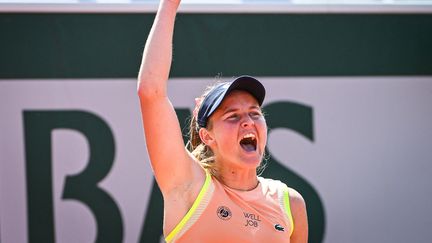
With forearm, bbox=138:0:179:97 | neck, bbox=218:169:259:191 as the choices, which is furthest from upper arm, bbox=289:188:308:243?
forearm, bbox=138:0:179:97

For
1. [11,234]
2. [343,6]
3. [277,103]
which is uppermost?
[343,6]

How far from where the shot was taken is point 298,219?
2275 millimetres

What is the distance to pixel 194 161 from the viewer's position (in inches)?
84.0

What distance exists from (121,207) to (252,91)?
1.38 m

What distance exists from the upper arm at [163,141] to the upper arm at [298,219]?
1.34ft

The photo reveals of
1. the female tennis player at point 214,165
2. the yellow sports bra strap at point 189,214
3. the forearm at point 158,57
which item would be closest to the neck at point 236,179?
the female tennis player at point 214,165

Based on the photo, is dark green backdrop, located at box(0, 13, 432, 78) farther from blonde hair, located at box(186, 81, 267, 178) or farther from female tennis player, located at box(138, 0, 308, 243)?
female tennis player, located at box(138, 0, 308, 243)

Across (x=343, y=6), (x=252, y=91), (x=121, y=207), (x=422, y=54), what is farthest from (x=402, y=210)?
(x=252, y=91)

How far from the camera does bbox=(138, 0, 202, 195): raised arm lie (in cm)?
199

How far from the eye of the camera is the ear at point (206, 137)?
221cm

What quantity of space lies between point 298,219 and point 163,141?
0.54m

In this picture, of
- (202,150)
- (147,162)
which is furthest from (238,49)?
(202,150)

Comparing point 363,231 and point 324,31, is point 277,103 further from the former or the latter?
point 363,231

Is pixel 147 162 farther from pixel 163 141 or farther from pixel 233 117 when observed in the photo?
pixel 163 141
